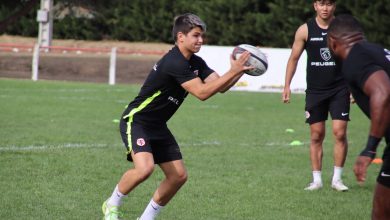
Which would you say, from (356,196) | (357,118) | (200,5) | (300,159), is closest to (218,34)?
(200,5)

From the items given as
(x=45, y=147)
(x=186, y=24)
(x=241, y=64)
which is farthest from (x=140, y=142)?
(x=45, y=147)

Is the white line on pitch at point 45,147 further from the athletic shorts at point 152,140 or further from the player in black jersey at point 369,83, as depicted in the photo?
the player in black jersey at point 369,83

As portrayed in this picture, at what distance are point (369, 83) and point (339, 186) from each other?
4.41 meters

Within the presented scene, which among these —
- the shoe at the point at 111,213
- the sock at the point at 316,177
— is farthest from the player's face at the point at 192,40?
the sock at the point at 316,177

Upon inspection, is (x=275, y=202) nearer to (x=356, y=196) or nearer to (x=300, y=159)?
(x=356, y=196)

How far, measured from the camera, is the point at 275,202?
836cm

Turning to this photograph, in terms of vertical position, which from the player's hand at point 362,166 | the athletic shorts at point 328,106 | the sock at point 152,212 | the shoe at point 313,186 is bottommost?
the shoe at point 313,186

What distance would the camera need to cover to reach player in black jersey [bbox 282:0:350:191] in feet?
31.0

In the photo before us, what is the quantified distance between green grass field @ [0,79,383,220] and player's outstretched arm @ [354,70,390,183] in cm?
266

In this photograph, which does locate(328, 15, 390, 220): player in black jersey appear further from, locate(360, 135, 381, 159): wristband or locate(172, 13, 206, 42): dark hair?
locate(172, 13, 206, 42): dark hair

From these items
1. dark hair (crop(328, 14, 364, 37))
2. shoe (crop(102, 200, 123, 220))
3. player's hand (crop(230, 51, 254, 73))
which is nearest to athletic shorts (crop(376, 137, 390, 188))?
dark hair (crop(328, 14, 364, 37))

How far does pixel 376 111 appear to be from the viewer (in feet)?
16.4

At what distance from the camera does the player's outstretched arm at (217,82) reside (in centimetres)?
638

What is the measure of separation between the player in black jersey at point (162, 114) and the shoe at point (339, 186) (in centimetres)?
283
